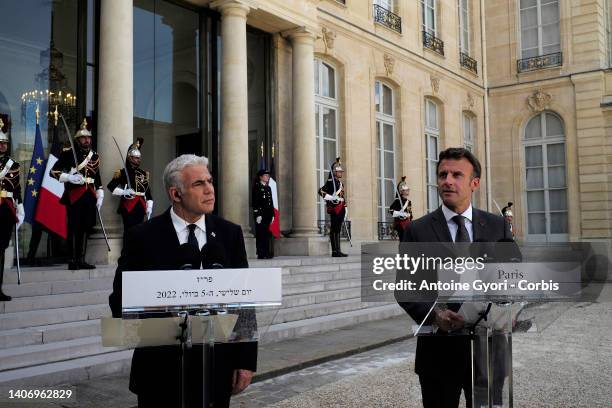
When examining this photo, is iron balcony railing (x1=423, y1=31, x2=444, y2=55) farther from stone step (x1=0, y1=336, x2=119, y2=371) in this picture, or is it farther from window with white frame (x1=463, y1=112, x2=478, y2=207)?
stone step (x1=0, y1=336, x2=119, y2=371)

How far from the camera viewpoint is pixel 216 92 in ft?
37.5

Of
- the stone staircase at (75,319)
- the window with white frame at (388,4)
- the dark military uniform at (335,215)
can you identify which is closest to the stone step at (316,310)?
the stone staircase at (75,319)

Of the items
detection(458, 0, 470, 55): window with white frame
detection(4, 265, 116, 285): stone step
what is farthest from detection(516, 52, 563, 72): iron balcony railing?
detection(4, 265, 116, 285): stone step

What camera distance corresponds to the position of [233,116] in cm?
1022

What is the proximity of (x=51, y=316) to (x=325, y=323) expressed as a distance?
344 cm

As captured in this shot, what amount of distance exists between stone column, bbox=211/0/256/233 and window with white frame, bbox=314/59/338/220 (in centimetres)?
350

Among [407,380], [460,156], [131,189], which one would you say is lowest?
[407,380]

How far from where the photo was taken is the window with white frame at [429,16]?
18047mm

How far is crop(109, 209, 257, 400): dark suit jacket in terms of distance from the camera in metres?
2.37

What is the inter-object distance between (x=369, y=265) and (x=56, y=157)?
244 inches

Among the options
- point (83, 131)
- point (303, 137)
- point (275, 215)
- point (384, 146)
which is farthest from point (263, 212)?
point (384, 146)

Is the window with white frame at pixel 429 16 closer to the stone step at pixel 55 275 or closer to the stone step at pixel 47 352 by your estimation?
the stone step at pixel 55 275

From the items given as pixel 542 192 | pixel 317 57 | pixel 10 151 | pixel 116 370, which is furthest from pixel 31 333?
pixel 542 192

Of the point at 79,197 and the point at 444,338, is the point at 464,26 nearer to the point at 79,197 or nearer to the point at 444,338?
the point at 79,197
